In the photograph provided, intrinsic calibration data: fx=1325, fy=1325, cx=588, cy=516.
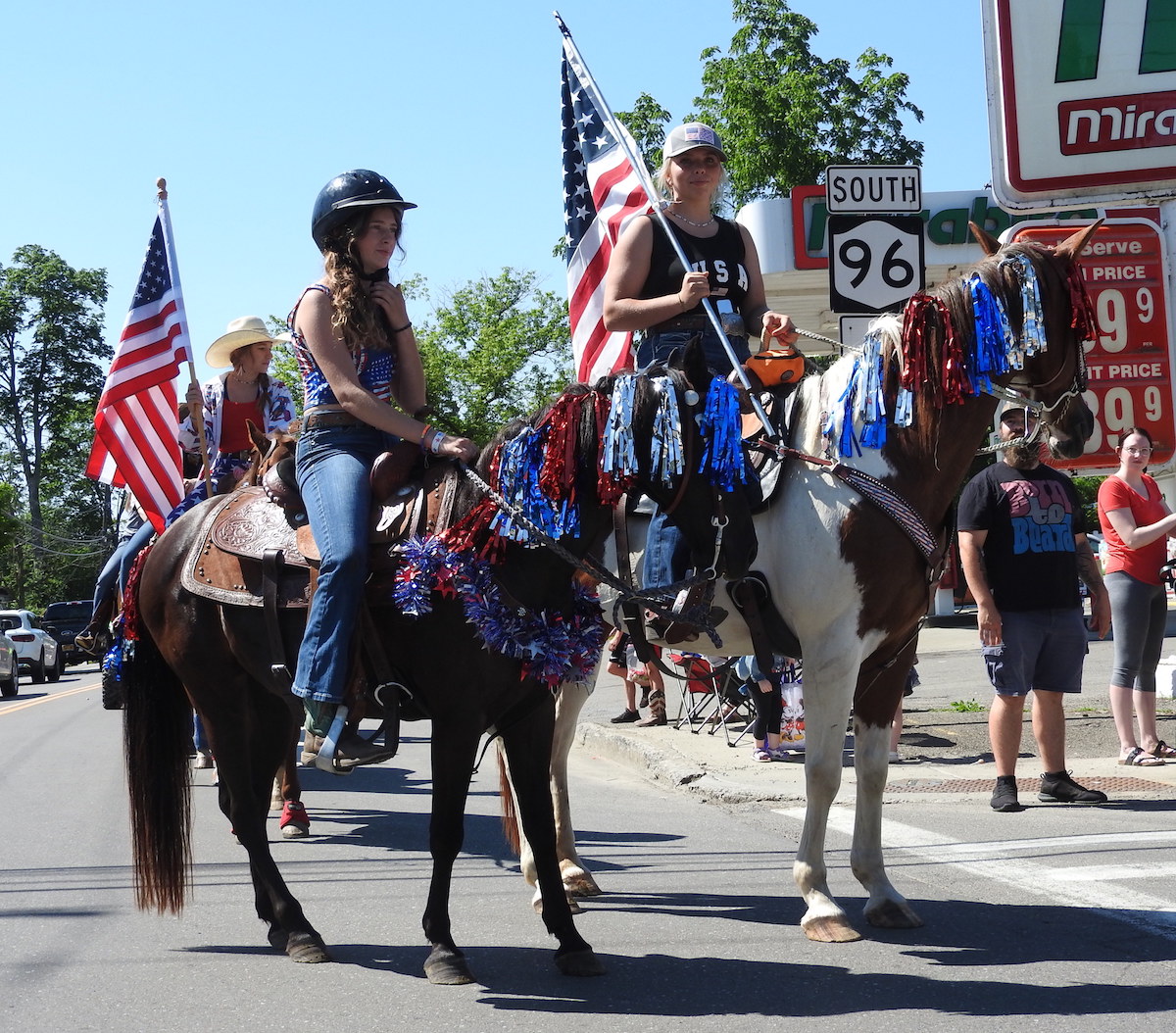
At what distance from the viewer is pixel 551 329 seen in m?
46.5

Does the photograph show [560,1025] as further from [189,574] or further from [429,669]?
[189,574]

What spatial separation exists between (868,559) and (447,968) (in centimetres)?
216

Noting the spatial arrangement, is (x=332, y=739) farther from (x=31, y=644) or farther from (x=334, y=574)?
(x=31, y=644)

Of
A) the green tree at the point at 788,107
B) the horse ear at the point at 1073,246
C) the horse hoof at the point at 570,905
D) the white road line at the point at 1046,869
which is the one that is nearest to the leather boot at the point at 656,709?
the white road line at the point at 1046,869

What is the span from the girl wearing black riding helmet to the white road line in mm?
2996

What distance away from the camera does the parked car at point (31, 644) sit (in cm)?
3353

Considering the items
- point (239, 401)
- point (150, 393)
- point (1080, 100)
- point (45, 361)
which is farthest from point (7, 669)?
point (45, 361)

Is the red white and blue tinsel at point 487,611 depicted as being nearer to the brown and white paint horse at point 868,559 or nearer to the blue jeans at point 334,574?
the blue jeans at point 334,574

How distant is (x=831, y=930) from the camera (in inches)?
200

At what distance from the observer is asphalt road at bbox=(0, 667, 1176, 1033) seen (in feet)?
14.0

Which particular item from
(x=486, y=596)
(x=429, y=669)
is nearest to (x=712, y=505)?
(x=486, y=596)

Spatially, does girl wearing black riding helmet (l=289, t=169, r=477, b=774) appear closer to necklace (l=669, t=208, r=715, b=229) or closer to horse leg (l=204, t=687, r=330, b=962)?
horse leg (l=204, t=687, r=330, b=962)

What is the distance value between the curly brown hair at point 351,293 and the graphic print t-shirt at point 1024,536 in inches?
162

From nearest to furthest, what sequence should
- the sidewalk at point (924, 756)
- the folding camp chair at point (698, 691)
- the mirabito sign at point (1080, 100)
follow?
the sidewalk at point (924, 756)
the folding camp chair at point (698, 691)
the mirabito sign at point (1080, 100)
